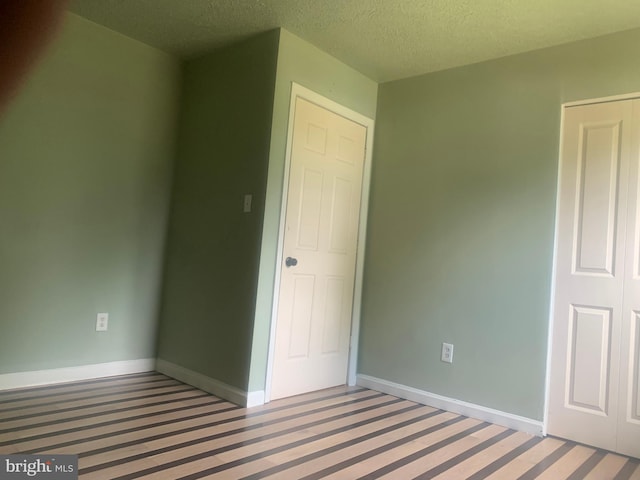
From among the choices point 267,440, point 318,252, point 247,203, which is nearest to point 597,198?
point 318,252

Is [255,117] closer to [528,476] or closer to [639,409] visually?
[528,476]

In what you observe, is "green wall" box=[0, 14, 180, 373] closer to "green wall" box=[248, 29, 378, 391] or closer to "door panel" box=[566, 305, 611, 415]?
"green wall" box=[248, 29, 378, 391]

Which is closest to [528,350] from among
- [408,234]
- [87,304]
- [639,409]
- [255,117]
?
[639,409]

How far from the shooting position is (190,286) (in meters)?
3.18

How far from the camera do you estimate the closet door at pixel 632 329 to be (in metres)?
2.35

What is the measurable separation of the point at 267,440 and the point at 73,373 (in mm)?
1461

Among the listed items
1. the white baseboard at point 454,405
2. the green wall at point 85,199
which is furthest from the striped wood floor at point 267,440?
the green wall at point 85,199

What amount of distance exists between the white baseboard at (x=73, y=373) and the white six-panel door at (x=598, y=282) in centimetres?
256

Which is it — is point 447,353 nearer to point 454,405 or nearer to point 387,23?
point 454,405

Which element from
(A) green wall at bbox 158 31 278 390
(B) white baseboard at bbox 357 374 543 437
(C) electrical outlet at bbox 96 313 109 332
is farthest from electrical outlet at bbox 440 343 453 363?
(C) electrical outlet at bbox 96 313 109 332

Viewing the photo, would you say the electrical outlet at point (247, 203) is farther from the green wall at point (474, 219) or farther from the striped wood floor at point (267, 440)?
the striped wood floor at point (267, 440)

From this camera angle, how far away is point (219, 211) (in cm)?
304

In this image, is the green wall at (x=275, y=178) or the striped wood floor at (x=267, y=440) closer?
the striped wood floor at (x=267, y=440)

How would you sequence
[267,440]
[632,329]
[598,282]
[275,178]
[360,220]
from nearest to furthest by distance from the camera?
[267,440], [632,329], [598,282], [275,178], [360,220]
